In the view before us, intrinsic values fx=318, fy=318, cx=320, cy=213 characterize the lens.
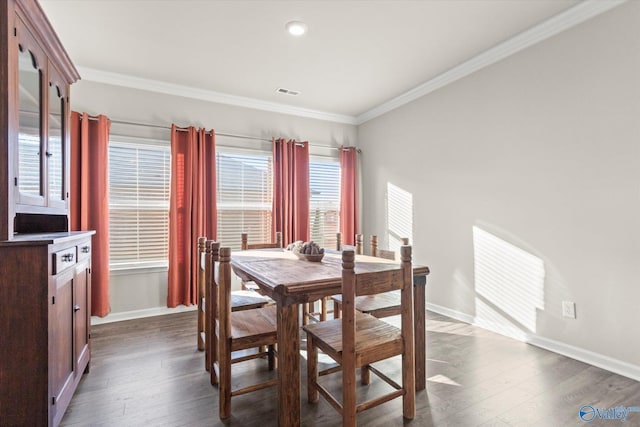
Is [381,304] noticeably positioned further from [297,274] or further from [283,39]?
[283,39]

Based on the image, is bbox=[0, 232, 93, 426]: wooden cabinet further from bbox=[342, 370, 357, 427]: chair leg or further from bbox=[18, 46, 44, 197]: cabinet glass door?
bbox=[342, 370, 357, 427]: chair leg

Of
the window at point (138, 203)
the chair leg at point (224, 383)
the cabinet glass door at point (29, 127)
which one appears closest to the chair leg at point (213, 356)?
the chair leg at point (224, 383)

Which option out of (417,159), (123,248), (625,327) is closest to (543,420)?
(625,327)

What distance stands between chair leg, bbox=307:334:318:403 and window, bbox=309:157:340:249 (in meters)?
2.82

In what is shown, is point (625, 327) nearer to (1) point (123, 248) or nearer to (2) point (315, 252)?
(2) point (315, 252)

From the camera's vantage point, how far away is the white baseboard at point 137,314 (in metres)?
3.29

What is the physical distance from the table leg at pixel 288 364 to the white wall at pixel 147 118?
8.53ft

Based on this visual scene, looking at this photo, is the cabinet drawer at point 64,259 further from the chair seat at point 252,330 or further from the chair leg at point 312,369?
the chair leg at point 312,369

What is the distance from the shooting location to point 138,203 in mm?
3570

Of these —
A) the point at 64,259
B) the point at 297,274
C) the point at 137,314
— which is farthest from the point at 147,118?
the point at 297,274

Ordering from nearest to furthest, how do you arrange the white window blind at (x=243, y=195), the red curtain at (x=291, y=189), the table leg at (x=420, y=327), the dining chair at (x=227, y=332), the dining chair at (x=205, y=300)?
the dining chair at (x=227, y=332) < the table leg at (x=420, y=327) < the dining chair at (x=205, y=300) < the white window blind at (x=243, y=195) < the red curtain at (x=291, y=189)

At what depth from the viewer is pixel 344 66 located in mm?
3252

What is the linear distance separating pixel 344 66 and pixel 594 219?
8.28 ft

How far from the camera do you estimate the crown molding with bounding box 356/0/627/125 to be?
232cm
